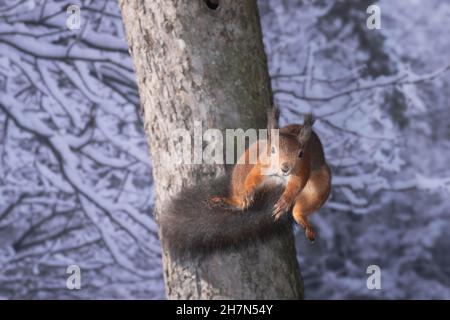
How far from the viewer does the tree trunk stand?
1125 mm

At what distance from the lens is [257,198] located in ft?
3.07

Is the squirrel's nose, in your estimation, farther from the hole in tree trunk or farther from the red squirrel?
the hole in tree trunk

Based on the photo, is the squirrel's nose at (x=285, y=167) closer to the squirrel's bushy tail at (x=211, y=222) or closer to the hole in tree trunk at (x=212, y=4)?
the squirrel's bushy tail at (x=211, y=222)

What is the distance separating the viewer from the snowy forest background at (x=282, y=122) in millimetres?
2293

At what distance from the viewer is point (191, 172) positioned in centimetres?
114

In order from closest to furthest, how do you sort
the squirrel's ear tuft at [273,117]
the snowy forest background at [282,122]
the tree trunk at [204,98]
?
1. the squirrel's ear tuft at [273,117]
2. the tree trunk at [204,98]
3. the snowy forest background at [282,122]

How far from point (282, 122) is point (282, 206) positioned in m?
1.45

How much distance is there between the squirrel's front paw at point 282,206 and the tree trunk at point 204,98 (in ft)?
0.59

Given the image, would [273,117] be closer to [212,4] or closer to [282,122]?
[212,4]

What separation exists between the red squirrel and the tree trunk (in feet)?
0.31

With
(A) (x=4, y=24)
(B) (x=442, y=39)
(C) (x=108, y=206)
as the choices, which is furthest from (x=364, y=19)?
(A) (x=4, y=24)

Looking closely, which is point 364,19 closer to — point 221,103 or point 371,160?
point 371,160

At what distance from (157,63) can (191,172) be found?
21 cm

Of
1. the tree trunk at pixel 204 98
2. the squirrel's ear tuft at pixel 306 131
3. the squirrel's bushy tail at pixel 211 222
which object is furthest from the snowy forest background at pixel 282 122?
the squirrel's ear tuft at pixel 306 131
